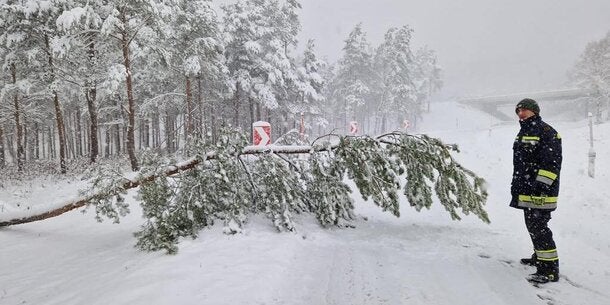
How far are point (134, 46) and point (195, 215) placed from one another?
39.8 ft

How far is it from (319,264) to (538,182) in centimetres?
298

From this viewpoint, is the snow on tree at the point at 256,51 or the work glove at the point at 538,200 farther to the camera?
the snow on tree at the point at 256,51

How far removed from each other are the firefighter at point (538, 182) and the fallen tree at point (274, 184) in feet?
3.65

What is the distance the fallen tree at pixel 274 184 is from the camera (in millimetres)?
6188

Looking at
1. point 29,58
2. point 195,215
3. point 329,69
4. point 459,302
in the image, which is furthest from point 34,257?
point 329,69

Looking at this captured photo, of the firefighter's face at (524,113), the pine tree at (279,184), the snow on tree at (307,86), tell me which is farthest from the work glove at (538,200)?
Answer: the snow on tree at (307,86)

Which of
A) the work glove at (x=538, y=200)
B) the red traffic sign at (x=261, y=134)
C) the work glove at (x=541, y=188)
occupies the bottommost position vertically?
the work glove at (x=538, y=200)

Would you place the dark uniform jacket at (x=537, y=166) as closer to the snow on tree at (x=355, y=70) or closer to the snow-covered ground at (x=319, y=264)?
the snow-covered ground at (x=319, y=264)

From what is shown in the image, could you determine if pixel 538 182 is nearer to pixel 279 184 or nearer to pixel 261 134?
pixel 279 184

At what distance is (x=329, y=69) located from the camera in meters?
56.4

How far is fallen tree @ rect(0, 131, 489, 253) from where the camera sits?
6188 mm

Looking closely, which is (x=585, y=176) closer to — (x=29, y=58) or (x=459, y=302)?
(x=459, y=302)

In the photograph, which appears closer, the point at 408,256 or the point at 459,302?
the point at 459,302

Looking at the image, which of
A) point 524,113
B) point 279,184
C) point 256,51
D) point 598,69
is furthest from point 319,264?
point 598,69
